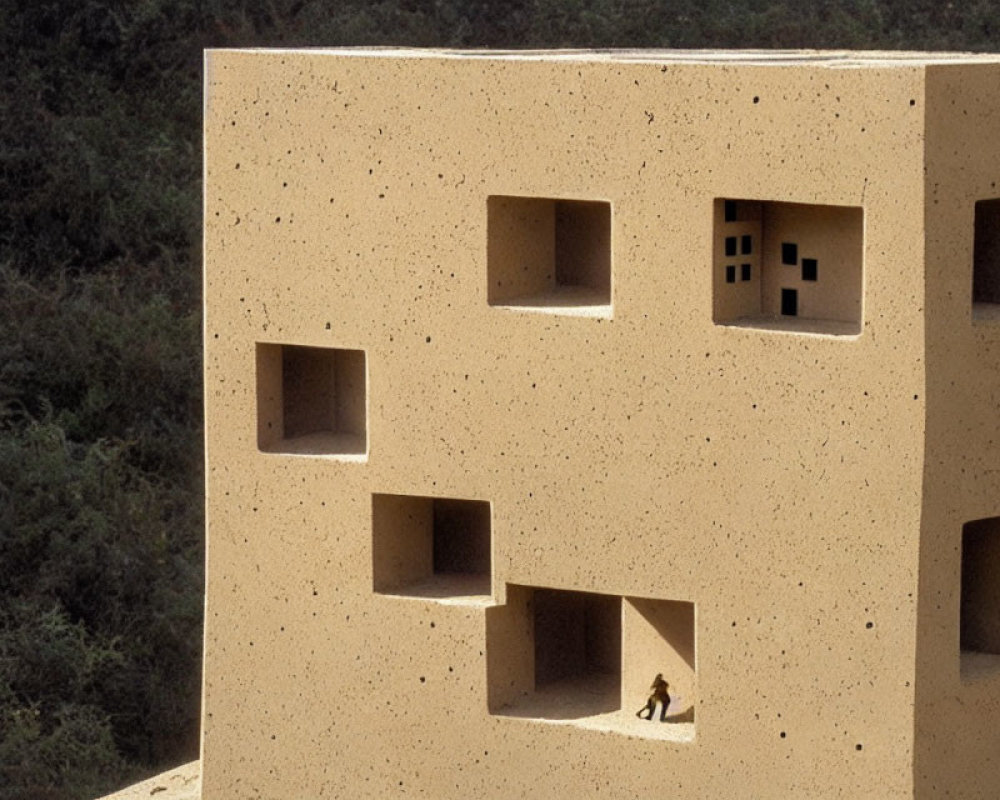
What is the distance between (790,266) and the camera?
31.2 feet

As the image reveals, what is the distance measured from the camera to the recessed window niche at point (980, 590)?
9.77 meters

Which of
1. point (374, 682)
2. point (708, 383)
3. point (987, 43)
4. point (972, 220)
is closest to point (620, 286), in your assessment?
point (708, 383)

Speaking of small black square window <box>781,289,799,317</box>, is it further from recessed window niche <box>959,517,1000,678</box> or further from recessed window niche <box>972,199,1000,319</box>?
recessed window niche <box>959,517,1000,678</box>

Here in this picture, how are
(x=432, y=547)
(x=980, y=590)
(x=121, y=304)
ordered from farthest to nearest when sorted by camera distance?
(x=121, y=304) < (x=432, y=547) < (x=980, y=590)

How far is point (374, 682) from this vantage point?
9953 millimetres

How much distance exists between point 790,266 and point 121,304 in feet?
29.4

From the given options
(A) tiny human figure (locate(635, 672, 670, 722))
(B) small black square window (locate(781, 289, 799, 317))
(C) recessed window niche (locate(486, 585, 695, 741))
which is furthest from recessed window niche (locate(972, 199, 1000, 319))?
(A) tiny human figure (locate(635, 672, 670, 722))

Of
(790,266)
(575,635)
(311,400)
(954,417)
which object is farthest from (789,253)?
(311,400)

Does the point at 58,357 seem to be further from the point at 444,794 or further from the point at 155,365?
the point at 444,794

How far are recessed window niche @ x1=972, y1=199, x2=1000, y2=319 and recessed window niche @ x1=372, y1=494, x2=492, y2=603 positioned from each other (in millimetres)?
2116

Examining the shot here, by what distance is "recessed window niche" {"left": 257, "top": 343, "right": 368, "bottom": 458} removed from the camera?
1010cm

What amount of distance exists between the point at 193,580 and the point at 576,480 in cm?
689

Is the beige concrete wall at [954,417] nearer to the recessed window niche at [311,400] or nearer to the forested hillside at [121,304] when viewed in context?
the recessed window niche at [311,400]

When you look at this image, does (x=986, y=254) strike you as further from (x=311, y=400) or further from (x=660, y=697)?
(x=311, y=400)
